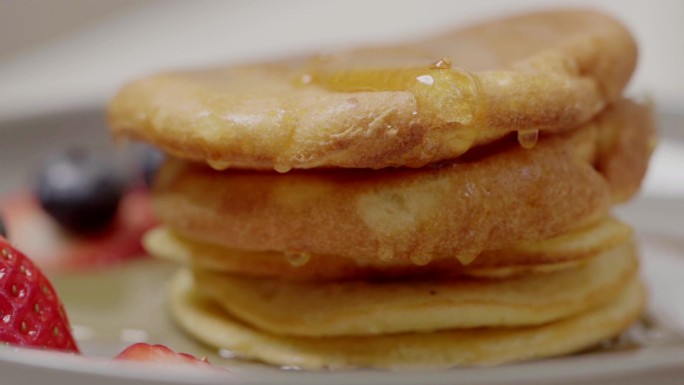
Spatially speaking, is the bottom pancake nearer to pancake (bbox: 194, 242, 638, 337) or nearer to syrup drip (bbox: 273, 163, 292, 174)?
pancake (bbox: 194, 242, 638, 337)

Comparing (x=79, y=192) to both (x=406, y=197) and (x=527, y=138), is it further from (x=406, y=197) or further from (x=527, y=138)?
(x=527, y=138)

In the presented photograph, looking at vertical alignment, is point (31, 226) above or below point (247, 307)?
above

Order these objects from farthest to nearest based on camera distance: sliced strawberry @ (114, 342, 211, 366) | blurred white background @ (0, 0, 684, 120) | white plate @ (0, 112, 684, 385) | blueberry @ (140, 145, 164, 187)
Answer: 1. blurred white background @ (0, 0, 684, 120)
2. blueberry @ (140, 145, 164, 187)
3. sliced strawberry @ (114, 342, 211, 366)
4. white plate @ (0, 112, 684, 385)

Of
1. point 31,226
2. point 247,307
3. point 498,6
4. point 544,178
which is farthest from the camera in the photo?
point 498,6

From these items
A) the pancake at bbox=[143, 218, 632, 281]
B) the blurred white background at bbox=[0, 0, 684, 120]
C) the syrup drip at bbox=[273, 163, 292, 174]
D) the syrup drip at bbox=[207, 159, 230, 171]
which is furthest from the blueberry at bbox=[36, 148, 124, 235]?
the blurred white background at bbox=[0, 0, 684, 120]

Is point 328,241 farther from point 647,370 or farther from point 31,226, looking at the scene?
point 31,226

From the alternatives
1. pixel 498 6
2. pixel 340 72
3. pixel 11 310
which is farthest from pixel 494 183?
pixel 498 6

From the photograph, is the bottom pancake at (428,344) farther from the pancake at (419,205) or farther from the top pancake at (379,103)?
the top pancake at (379,103)
